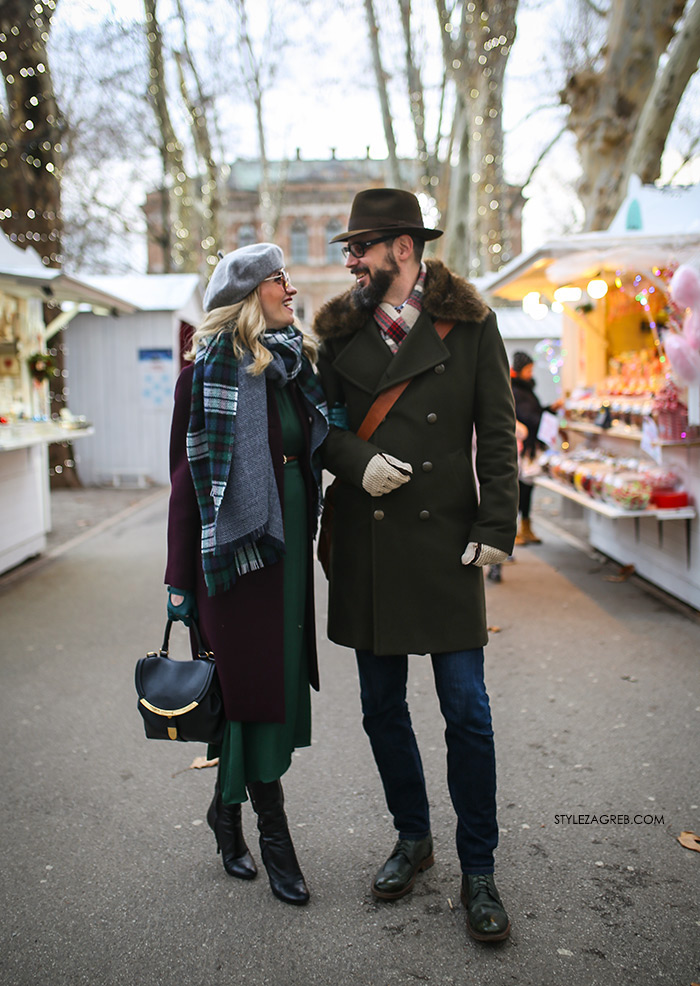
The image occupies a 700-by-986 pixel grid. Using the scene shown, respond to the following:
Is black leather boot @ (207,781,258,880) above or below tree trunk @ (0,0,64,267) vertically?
below

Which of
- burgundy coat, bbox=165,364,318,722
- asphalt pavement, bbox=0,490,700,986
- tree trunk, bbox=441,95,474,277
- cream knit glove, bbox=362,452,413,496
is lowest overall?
asphalt pavement, bbox=0,490,700,986

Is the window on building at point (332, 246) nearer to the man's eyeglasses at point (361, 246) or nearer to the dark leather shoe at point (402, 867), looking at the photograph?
the man's eyeglasses at point (361, 246)

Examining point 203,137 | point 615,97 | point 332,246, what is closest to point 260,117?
point 203,137

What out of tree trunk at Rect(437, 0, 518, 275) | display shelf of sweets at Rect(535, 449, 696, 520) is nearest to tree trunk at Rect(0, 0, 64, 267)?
tree trunk at Rect(437, 0, 518, 275)

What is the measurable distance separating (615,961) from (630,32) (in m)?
11.6

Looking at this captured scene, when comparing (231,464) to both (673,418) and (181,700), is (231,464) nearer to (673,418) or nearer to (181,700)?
(181,700)

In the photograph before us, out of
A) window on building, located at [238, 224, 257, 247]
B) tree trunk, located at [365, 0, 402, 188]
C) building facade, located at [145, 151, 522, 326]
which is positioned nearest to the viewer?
tree trunk, located at [365, 0, 402, 188]

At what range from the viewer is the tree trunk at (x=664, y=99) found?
898 centimetres

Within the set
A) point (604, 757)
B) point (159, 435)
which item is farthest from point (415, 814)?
point (159, 435)

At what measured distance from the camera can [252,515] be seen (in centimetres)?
263

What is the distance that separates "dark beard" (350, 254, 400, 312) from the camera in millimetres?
2809

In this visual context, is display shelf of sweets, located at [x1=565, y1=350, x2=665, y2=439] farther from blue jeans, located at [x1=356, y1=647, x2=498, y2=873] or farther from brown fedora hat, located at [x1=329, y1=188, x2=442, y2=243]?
blue jeans, located at [x1=356, y1=647, x2=498, y2=873]

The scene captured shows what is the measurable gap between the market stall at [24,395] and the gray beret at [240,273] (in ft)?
17.2

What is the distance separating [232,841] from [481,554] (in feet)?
4.43
